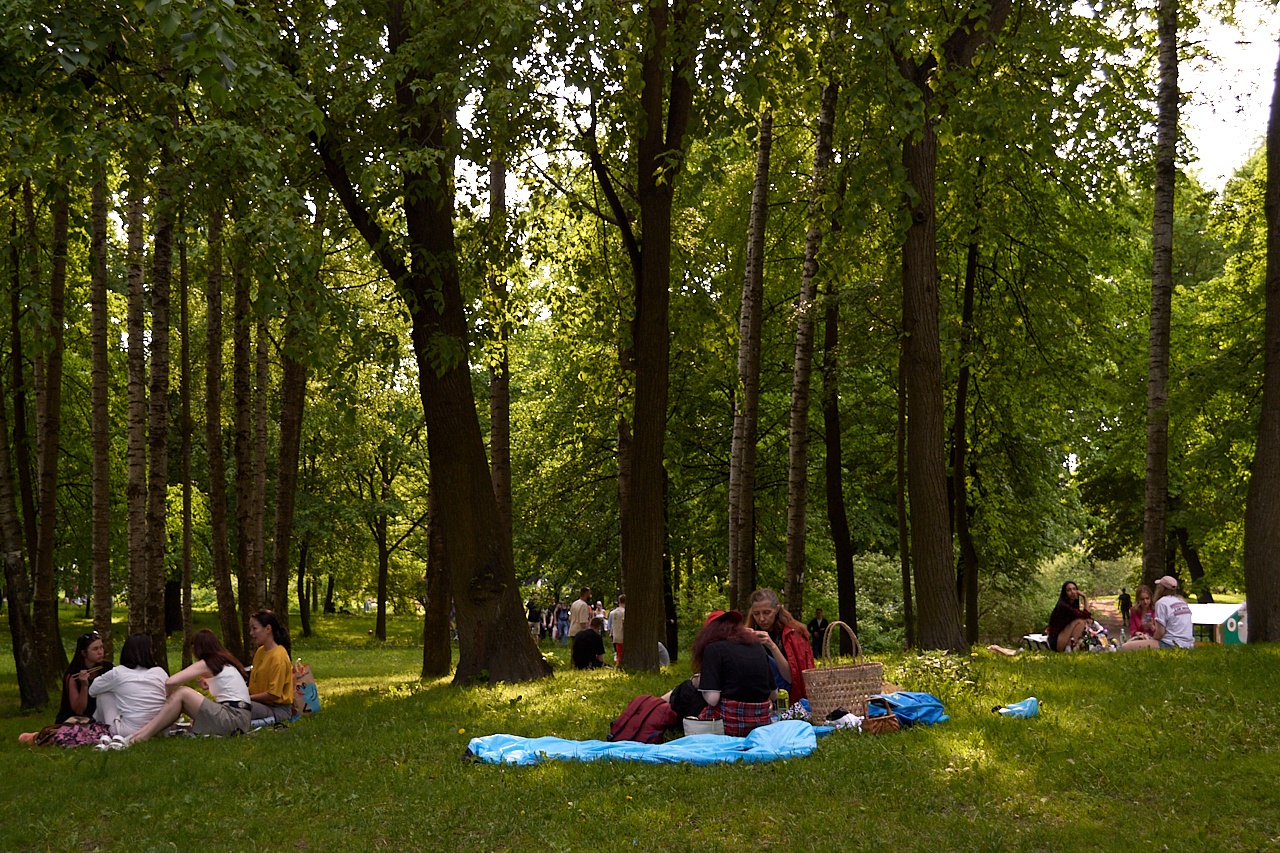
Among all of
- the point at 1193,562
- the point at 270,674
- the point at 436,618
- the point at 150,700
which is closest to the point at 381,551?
the point at 436,618

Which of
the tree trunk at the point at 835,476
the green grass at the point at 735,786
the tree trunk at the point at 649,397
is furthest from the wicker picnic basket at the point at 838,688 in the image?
the tree trunk at the point at 835,476

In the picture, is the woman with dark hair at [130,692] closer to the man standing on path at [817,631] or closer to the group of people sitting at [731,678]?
the group of people sitting at [731,678]

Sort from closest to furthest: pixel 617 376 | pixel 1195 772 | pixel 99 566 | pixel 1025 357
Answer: pixel 1195 772, pixel 99 566, pixel 617 376, pixel 1025 357

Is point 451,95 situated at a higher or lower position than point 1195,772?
higher

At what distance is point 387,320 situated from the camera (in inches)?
827

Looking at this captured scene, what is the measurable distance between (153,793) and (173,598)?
32059mm

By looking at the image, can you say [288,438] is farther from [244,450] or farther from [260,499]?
[260,499]

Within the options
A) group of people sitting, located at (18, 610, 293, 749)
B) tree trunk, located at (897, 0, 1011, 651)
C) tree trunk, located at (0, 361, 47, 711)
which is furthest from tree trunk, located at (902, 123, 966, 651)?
tree trunk, located at (0, 361, 47, 711)

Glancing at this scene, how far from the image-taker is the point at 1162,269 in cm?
1519

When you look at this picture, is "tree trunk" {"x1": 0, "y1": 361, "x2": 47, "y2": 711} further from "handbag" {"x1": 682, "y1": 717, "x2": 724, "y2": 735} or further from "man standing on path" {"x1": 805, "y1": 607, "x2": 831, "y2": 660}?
"man standing on path" {"x1": 805, "y1": 607, "x2": 831, "y2": 660}

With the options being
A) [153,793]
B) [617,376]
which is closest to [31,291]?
[153,793]

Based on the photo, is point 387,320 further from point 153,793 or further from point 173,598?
point 173,598

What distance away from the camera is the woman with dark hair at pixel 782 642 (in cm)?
959

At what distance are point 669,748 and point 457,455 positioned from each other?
5778mm
